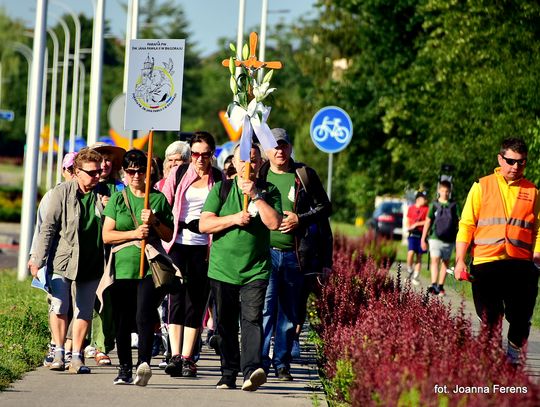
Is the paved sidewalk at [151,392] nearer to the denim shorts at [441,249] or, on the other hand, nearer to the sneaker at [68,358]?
the sneaker at [68,358]

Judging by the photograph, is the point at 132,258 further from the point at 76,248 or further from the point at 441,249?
the point at 441,249

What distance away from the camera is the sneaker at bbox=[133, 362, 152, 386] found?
10.8 m

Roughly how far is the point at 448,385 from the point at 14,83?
118 meters

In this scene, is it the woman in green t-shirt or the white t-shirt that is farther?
the white t-shirt

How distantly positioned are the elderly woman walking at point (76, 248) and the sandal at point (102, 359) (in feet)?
2.03

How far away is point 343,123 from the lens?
22.2 metres

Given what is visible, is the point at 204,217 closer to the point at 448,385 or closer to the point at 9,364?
the point at 9,364

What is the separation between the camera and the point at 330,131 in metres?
22.2

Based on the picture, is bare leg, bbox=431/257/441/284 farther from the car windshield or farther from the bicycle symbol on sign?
the car windshield

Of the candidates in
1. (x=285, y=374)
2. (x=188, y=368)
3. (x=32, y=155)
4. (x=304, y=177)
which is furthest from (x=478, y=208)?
(x=32, y=155)

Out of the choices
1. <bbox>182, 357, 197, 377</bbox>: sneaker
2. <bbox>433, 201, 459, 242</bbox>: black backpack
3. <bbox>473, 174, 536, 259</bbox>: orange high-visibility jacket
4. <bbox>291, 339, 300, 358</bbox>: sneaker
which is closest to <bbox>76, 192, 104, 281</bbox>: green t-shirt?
<bbox>182, 357, 197, 377</bbox>: sneaker

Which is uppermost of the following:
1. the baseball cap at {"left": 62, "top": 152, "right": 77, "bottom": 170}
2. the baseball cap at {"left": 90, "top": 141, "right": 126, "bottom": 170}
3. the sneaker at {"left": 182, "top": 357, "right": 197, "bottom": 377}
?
the baseball cap at {"left": 90, "top": 141, "right": 126, "bottom": 170}

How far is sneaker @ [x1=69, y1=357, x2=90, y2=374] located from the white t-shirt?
1266mm

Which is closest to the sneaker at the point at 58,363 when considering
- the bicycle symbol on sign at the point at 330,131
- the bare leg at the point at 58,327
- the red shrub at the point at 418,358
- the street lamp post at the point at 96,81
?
the bare leg at the point at 58,327
